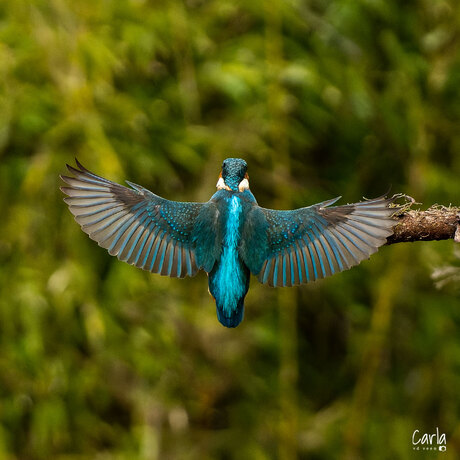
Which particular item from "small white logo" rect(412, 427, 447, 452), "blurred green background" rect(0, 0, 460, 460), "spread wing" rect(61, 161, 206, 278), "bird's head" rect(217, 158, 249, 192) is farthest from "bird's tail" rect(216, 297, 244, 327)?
"small white logo" rect(412, 427, 447, 452)

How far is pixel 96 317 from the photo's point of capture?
9.48 feet

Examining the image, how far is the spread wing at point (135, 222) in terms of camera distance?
1.77 m

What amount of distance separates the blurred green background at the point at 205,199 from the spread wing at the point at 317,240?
3.55ft

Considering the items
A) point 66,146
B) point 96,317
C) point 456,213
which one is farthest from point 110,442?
point 456,213

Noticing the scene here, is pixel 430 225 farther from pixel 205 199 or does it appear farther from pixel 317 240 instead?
pixel 205 199

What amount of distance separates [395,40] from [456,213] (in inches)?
75.1

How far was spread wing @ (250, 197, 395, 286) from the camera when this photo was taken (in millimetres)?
1691

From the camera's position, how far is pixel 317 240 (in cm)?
180

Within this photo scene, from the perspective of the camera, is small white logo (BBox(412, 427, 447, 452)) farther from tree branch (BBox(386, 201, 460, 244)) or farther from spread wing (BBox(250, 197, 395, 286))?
tree branch (BBox(386, 201, 460, 244))

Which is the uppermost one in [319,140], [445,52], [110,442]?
[445,52]

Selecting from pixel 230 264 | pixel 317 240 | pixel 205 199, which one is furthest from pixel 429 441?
pixel 230 264

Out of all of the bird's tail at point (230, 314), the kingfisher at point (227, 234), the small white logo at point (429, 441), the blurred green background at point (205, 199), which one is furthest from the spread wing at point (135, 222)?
the small white logo at point (429, 441)

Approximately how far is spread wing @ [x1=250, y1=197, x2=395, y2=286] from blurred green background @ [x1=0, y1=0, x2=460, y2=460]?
3.55ft

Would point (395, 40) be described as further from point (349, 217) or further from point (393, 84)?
point (349, 217)
